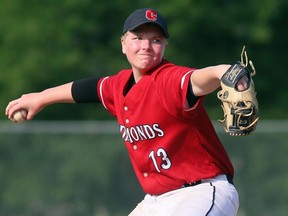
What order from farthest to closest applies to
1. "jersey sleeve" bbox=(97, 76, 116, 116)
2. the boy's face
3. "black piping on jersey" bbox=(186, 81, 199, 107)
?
"jersey sleeve" bbox=(97, 76, 116, 116), the boy's face, "black piping on jersey" bbox=(186, 81, 199, 107)

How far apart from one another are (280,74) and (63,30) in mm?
3534


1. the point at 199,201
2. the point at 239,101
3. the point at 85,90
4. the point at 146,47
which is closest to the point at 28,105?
the point at 85,90

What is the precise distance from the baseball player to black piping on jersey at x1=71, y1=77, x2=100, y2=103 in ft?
1.67

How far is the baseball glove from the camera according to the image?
449cm

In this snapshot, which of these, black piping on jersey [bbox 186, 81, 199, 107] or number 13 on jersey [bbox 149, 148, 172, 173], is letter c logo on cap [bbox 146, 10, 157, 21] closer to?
black piping on jersey [bbox 186, 81, 199, 107]

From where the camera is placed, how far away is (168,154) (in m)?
5.38

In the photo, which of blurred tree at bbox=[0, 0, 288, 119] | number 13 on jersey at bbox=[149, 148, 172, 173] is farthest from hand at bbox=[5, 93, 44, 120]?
blurred tree at bbox=[0, 0, 288, 119]

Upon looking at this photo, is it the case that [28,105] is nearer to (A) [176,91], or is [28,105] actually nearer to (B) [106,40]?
(A) [176,91]

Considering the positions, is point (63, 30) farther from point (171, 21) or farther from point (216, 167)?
point (216, 167)

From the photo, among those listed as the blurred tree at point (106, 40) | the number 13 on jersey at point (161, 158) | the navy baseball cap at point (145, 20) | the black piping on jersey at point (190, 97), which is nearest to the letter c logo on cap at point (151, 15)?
the navy baseball cap at point (145, 20)

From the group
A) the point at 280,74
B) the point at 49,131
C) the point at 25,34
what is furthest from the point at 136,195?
the point at 280,74

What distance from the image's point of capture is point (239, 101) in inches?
177

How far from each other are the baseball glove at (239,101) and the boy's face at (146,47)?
870 mm

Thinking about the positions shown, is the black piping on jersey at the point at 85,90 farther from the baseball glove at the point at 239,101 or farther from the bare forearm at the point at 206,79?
the baseball glove at the point at 239,101
